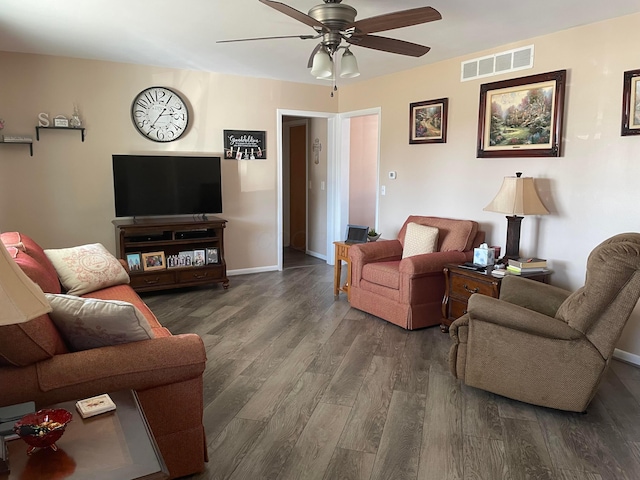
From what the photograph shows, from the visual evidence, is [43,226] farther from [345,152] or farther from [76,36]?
[345,152]

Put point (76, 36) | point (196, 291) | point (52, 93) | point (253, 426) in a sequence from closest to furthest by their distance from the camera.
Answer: point (253, 426), point (76, 36), point (52, 93), point (196, 291)

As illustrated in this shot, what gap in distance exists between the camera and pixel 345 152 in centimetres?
634

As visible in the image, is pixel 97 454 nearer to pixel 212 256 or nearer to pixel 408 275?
pixel 408 275

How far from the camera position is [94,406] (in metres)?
1.58

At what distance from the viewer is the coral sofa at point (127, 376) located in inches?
67.1

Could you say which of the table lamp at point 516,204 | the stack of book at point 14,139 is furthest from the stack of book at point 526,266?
the stack of book at point 14,139

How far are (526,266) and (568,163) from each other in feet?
2.97

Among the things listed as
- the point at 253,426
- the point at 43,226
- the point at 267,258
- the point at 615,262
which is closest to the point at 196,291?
the point at 267,258

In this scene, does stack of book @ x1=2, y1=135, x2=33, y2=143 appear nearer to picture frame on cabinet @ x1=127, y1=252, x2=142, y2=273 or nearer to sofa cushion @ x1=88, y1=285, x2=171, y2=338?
picture frame on cabinet @ x1=127, y1=252, x2=142, y2=273

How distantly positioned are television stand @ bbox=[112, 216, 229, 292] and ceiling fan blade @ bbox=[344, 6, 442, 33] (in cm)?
298

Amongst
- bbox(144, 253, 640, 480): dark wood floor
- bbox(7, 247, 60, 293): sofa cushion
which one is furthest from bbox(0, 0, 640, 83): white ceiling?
bbox(144, 253, 640, 480): dark wood floor

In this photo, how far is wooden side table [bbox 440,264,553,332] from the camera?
3532 millimetres

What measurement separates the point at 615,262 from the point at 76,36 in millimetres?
4241

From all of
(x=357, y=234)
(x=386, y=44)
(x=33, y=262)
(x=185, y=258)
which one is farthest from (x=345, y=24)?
(x=185, y=258)
